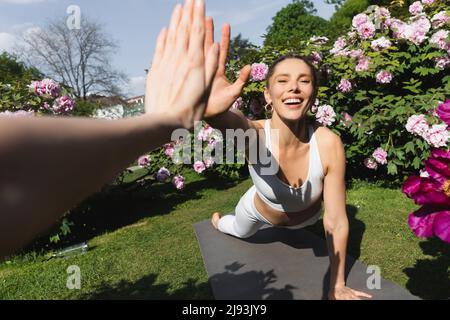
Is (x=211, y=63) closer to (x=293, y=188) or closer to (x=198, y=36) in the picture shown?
(x=198, y=36)

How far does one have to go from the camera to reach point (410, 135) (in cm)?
495

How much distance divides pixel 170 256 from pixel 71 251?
60.0 inches

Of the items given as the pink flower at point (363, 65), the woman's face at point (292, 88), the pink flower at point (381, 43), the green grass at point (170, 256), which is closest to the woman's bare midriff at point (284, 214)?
the green grass at point (170, 256)

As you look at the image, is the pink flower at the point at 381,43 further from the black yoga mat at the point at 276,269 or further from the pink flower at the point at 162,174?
the pink flower at the point at 162,174

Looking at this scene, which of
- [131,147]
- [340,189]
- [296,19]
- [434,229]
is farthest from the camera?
[296,19]

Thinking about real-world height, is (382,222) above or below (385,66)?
below

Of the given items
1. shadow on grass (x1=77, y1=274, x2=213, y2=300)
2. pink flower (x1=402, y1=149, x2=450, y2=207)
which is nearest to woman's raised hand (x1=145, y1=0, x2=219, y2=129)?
pink flower (x1=402, y1=149, x2=450, y2=207)

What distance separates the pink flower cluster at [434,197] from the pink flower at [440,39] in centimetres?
463

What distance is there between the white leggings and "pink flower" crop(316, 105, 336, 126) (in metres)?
2.30

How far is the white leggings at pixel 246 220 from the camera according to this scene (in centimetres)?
340

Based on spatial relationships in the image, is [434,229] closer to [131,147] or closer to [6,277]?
[131,147]
